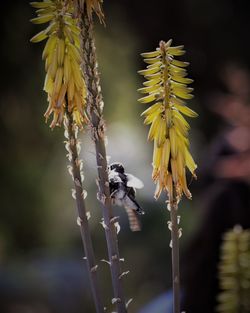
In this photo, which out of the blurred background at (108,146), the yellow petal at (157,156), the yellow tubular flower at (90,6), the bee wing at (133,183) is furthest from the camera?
the blurred background at (108,146)

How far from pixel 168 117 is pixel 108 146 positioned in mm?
4613

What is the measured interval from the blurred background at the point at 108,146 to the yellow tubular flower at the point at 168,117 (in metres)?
3.66

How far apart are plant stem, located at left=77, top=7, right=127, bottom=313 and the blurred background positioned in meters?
3.74

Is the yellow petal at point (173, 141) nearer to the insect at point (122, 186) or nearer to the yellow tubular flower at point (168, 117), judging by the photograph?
the yellow tubular flower at point (168, 117)

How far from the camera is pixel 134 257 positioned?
6383mm

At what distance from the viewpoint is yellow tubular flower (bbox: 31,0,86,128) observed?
58.6 inches

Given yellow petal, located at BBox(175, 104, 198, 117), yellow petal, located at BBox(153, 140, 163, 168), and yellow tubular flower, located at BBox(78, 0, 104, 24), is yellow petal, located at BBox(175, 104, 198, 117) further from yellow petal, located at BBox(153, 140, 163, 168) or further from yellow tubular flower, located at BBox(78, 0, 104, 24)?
yellow tubular flower, located at BBox(78, 0, 104, 24)

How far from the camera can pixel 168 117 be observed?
151cm

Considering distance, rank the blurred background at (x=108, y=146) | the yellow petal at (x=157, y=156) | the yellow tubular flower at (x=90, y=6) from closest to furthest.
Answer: the yellow tubular flower at (x=90, y=6), the yellow petal at (x=157, y=156), the blurred background at (x=108, y=146)

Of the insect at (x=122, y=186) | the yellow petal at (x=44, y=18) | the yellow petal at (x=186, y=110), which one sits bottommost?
the insect at (x=122, y=186)

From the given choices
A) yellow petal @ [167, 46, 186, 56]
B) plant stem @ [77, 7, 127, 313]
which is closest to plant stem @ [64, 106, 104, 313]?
plant stem @ [77, 7, 127, 313]

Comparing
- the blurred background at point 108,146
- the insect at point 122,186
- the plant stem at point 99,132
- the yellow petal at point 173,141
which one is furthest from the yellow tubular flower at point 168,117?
the blurred background at point 108,146

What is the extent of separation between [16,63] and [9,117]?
607 millimetres

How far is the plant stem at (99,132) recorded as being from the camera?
1.46 m
